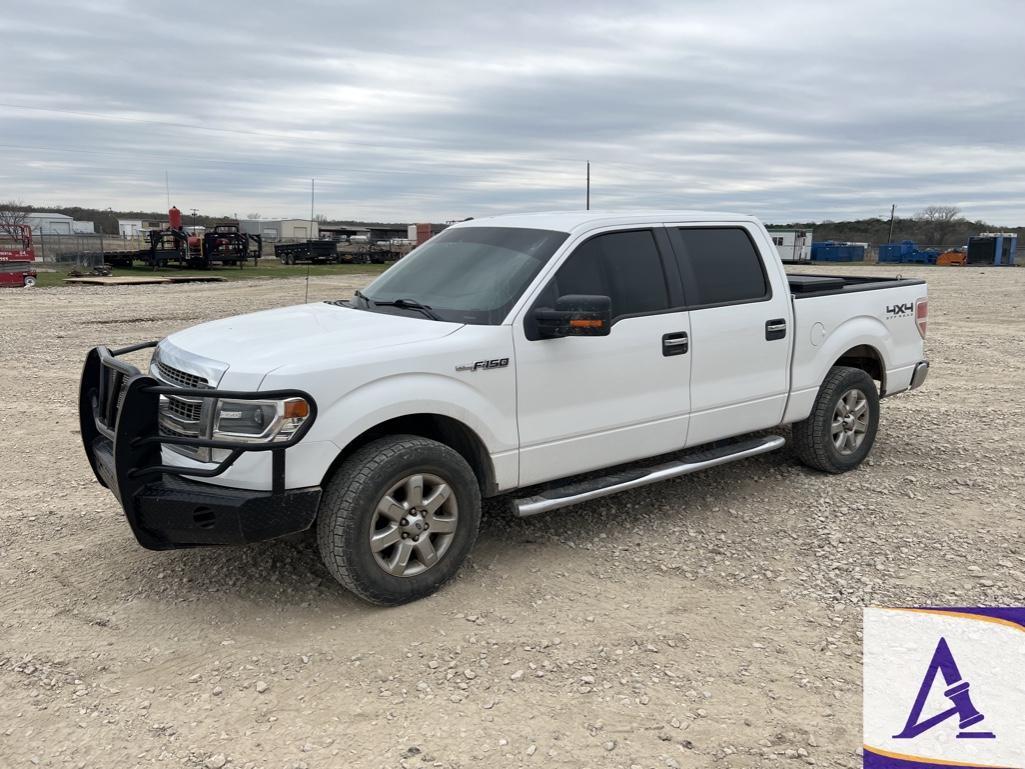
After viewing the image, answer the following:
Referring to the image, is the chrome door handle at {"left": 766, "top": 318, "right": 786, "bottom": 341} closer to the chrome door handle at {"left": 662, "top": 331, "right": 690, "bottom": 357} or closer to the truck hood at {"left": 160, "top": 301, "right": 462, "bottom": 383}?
the chrome door handle at {"left": 662, "top": 331, "right": 690, "bottom": 357}

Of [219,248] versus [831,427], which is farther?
[219,248]

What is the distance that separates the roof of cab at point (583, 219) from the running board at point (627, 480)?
1450mm

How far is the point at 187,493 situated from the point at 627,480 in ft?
7.80

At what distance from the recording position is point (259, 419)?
369 cm

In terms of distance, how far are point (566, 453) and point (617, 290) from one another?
3.30 ft

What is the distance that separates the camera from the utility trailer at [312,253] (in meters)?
45.5

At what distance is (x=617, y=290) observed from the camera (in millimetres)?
4891

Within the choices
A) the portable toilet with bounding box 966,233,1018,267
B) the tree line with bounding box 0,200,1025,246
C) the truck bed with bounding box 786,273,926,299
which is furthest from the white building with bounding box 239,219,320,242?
the truck bed with bounding box 786,273,926,299

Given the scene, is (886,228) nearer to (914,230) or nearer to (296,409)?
(914,230)

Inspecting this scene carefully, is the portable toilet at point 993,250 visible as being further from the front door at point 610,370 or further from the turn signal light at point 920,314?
the front door at point 610,370

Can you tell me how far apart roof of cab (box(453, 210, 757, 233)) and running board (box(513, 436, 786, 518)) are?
4.76ft

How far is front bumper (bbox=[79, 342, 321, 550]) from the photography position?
368cm

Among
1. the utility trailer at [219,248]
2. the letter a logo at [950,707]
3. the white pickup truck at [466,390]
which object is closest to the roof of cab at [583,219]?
the white pickup truck at [466,390]
